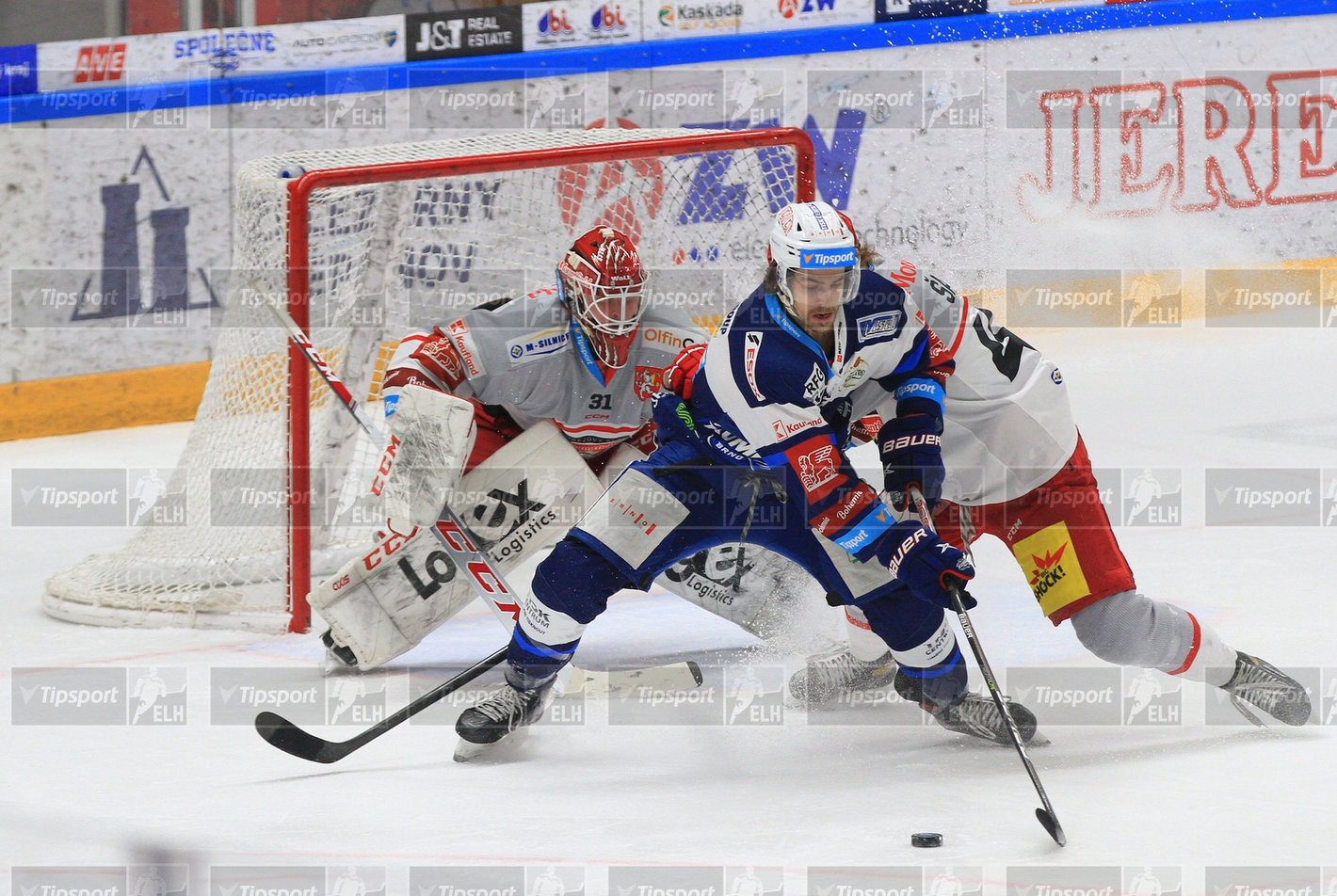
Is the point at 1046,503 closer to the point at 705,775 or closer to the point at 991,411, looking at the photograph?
the point at 991,411

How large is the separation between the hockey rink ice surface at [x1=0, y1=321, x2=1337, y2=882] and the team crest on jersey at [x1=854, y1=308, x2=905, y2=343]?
2.78ft

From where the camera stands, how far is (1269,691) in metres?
3.29

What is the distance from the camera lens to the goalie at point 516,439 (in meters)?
4.00

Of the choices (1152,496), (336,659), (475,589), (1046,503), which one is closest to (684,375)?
(1046,503)

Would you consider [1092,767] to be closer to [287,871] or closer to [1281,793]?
[1281,793]

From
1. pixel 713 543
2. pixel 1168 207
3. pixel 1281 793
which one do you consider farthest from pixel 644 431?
pixel 1168 207

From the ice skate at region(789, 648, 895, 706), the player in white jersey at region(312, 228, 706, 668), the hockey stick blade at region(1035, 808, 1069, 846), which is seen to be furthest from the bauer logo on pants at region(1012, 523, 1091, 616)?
the player in white jersey at region(312, 228, 706, 668)

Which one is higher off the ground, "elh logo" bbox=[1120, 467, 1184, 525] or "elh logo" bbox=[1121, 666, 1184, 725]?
"elh logo" bbox=[1120, 467, 1184, 525]

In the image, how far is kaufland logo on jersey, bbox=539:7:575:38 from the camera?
7.80 m

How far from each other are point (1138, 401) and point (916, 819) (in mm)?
4338

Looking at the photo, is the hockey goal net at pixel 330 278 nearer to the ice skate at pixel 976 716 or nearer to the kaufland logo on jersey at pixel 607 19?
the ice skate at pixel 976 716

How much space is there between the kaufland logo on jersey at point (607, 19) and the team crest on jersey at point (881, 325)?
Answer: 5.11 m

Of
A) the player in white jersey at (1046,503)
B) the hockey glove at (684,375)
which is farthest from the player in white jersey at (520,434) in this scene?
the player in white jersey at (1046,503)

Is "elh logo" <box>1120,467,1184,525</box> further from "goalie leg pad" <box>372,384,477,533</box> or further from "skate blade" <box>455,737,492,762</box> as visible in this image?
"skate blade" <box>455,737,492,762</box>
